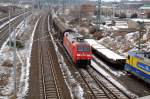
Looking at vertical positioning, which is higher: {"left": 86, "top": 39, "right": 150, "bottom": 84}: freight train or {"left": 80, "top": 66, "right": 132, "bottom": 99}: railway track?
{"left": 86, "top": 39, "right": 150, "bottom": 84}: freight train

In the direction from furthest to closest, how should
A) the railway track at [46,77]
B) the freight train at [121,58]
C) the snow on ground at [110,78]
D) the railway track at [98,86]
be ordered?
1. the freight train at [121,58]
2. the snow on ground at [110,78]
3. the railway track at [46,77]
4. the railway track at [98,86]

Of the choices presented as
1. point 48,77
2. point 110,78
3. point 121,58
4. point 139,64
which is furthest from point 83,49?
point 139,64

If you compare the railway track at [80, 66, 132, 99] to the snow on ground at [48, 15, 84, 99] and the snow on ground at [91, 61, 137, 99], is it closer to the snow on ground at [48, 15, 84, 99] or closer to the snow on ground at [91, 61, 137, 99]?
the snow on ground at [91, 61, 137, 99]

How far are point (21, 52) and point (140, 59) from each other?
22402 mm

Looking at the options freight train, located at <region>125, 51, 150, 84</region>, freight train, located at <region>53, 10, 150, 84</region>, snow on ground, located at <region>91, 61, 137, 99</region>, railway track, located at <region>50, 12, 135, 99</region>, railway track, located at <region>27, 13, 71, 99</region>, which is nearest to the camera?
railway track, located at <region>50, 12, 135, 99</region>

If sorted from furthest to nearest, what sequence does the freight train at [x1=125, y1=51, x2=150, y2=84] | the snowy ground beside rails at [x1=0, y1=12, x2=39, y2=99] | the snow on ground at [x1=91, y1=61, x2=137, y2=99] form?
the freight train at [x1=125, y1=51, x2=150, y2=84], the snow on ground at [x1=91, y1=61, x2=137, y2=99], the snowy ground beside rails at [x1=0, y1=12, x2=39, y2=99]

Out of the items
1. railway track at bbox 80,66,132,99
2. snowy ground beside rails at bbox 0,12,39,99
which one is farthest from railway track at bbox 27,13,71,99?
railway track at bbox 80,66,132,99

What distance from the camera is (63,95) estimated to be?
26.9 metres

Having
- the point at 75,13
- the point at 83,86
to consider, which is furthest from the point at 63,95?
the point at 75,13

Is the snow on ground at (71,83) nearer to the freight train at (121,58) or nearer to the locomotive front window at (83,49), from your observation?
the freight train at (121,58)

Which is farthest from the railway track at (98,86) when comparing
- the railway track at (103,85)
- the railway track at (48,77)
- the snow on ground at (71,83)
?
the railway track at (48,77)

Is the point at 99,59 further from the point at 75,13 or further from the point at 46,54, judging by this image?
the point at 75,13

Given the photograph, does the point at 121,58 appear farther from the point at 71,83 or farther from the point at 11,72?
the point at 11,72

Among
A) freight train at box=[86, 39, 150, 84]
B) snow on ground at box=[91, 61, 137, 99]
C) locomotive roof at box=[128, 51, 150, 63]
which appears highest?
locomotive roof at box=[128, 51, 150, 63]
